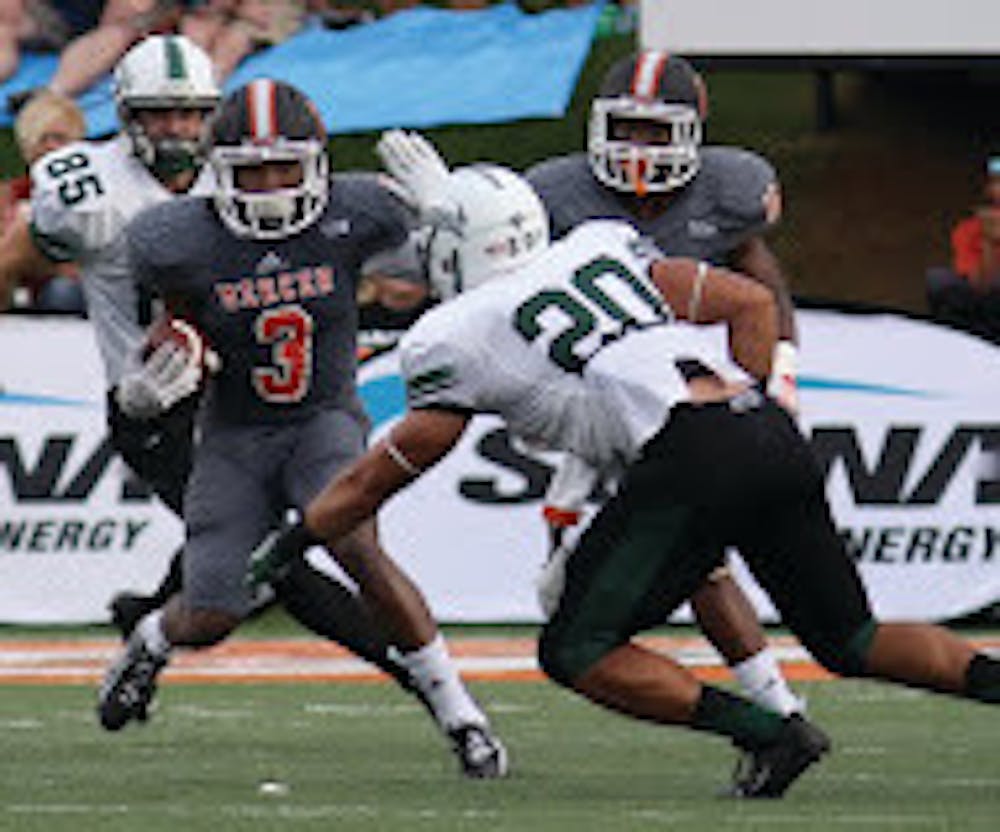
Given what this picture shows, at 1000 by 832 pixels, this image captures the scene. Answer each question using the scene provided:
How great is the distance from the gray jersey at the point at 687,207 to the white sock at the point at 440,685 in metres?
1.03

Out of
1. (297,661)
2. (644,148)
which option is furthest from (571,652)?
(297,661)

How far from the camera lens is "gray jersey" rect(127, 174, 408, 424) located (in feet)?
25.3

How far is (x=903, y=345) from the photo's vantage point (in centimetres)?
1118

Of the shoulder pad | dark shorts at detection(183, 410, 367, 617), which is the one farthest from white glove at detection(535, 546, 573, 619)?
the shoulder pad

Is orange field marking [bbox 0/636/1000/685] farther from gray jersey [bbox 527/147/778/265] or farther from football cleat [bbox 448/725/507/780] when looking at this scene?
football cleat [bbox 448/725/507/780]

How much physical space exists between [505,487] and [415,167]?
4188 millimetres

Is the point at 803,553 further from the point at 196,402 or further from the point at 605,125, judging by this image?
the point at 196,402

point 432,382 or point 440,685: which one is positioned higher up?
point 432,382

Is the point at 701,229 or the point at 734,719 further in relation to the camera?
the point at 701,229

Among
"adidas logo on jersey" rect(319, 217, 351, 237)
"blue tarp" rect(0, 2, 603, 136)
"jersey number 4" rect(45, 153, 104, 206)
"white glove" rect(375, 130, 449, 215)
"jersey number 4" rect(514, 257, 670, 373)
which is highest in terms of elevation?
"white glove" rect(375, 130, 449, 215)

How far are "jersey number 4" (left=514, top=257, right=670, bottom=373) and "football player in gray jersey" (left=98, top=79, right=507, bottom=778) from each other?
1169 mm

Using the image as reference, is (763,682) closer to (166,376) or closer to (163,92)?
(166,376)

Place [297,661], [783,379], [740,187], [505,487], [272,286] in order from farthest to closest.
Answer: [505,487]
[297,661]
[740,187]
[272,286]
[783,379]

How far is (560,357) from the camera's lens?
6594mm
